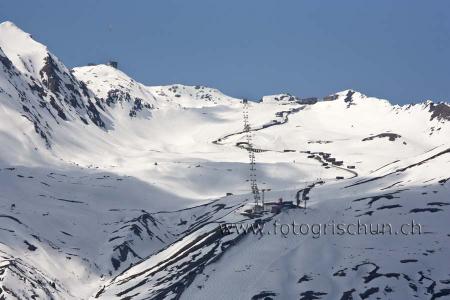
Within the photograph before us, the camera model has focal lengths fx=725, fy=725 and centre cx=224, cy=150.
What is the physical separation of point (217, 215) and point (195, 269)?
1941 inches

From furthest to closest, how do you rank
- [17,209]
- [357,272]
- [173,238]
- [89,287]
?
[173,238]
[17,209]
[89,287]
[357,272]

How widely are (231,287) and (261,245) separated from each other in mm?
17642

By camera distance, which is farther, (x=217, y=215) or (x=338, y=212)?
(x=217, y=215)

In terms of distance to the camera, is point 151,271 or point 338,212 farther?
point 338,212

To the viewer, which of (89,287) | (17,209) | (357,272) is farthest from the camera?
(17,209)

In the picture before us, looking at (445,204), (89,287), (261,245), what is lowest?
(89,287)

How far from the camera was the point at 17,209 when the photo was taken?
180625 mm

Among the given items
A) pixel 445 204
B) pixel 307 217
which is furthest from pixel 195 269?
pixel 445 204

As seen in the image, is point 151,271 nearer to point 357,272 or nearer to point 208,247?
point 208,247

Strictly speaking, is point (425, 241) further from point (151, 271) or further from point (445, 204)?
point (151, 271)

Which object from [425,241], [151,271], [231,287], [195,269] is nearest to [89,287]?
[151,271]

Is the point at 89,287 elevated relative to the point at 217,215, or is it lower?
lower

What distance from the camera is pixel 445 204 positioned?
157500 millimetres

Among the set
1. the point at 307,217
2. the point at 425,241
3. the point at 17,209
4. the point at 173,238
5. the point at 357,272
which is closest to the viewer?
the point at 357,272
